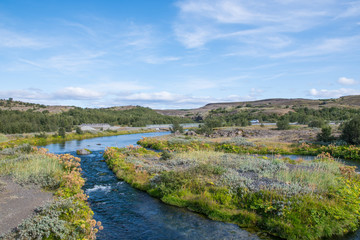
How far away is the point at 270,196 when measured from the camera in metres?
12.0

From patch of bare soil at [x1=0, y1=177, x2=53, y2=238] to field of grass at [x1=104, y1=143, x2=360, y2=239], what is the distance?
618 centimetres

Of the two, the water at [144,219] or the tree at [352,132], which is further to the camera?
the tree at [352,132]

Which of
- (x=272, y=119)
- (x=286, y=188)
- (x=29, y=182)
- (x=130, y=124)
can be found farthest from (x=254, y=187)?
(x=130, y=124)

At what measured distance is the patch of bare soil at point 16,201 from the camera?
983 cm

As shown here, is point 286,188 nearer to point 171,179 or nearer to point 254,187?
point 254,187

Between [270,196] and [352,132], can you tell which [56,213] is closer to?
[270,196]

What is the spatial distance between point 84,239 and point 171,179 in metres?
7.39

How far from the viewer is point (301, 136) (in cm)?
4188

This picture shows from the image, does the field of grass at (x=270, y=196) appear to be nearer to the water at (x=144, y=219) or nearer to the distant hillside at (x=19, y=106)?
the water at (x=144, y=219)

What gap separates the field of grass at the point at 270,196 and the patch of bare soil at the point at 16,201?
20.3ft

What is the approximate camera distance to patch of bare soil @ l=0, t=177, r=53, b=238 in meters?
9.83

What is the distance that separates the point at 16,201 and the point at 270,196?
496 inches

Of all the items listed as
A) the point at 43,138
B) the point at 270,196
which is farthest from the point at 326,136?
the point at 43,138

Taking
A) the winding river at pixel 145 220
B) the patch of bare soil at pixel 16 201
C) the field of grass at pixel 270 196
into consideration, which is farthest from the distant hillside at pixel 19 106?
the field of grass at pixel 270 196
